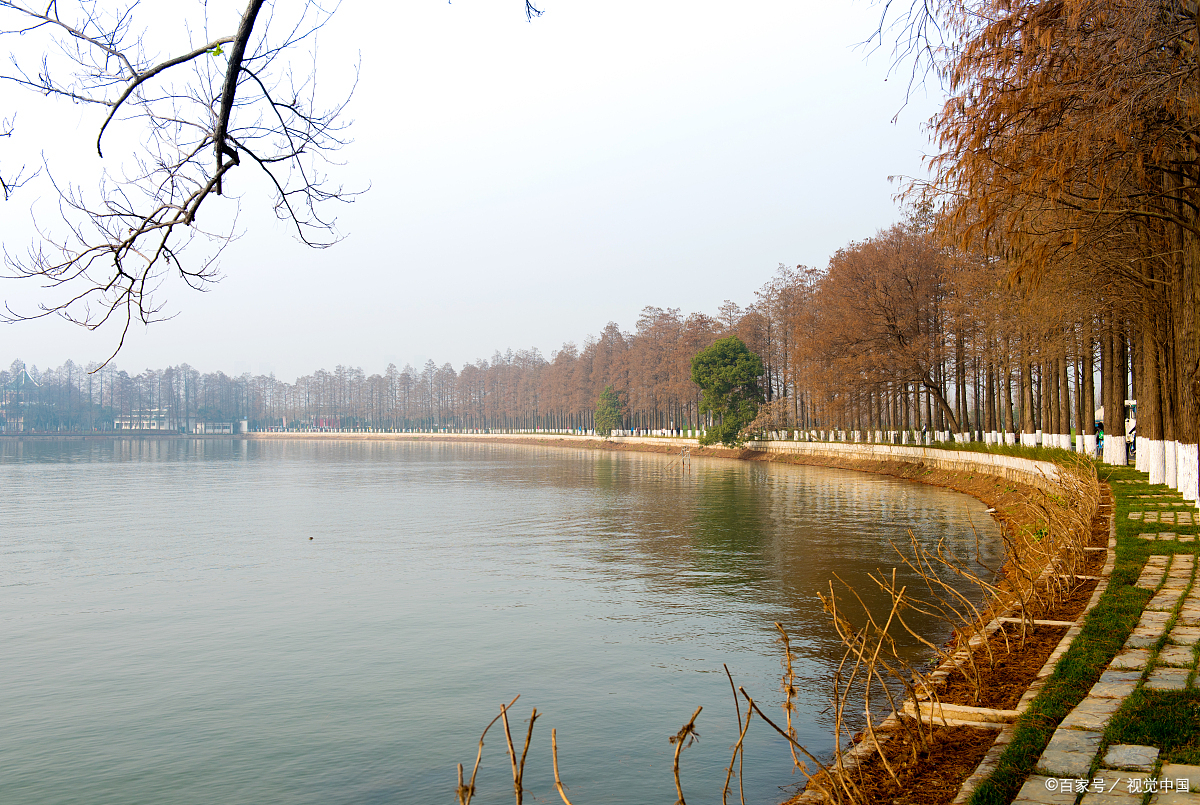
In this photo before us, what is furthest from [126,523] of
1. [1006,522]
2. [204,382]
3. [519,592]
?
[204,382]

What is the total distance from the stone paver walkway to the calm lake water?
288cm

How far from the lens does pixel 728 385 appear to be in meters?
67.2

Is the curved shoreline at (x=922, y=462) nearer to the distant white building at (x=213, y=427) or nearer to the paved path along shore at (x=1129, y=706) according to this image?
the paved path along shore at (x=1129, y=706)

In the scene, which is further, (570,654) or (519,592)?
(519,592)

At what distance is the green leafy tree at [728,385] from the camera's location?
6712 centimetres

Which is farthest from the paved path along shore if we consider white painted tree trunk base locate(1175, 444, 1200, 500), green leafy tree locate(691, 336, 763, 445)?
green leafy tree locate(691, 336, 763, 445)

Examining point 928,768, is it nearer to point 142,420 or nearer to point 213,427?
point 213,427

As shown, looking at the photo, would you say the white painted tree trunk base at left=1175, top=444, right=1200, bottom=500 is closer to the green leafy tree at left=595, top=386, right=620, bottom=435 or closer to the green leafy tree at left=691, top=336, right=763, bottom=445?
the green leafy tree at left=691, top=336, right=763, bottom=445

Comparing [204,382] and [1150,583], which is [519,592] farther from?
[204,382]

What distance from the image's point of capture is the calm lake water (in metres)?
8.65

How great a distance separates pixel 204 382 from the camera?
18738 cm

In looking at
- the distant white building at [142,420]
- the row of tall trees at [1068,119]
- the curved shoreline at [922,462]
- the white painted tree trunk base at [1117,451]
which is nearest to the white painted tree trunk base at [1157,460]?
the curved shoreline at [922,462]

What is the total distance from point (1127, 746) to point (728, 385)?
6232 centimetres

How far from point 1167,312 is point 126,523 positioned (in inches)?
1242
